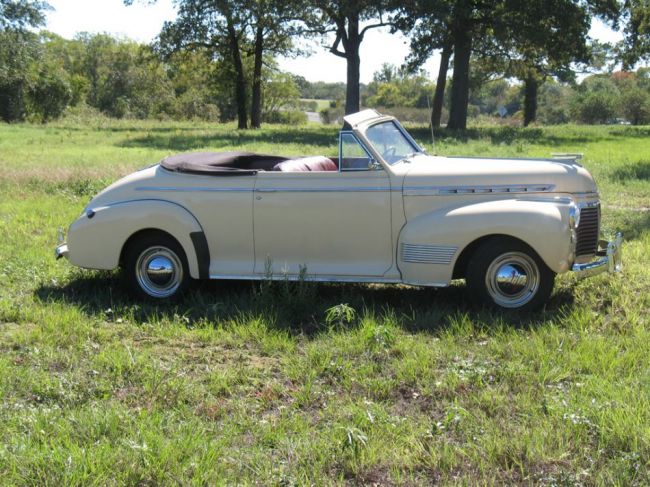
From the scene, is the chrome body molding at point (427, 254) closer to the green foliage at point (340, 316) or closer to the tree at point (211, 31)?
the green foliage at point (340, 316)

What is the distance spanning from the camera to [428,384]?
399cm

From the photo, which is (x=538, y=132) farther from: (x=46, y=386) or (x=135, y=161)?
(x=46, y=386)

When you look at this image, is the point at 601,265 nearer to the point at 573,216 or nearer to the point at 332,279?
the point at 573,216

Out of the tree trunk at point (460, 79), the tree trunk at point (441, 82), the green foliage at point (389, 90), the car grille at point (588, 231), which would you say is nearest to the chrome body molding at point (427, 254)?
the car grille at point (588, 231)

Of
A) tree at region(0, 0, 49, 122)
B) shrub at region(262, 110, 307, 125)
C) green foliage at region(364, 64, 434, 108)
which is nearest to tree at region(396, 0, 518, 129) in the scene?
tree at region(0, 0, 49, 122)

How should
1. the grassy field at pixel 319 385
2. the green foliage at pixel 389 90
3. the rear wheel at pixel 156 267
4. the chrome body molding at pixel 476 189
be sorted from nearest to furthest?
the grassy field at pixel 319 385
the chrome body molding at pixel 476 189
the rear wheel at pixel 156 267
the green foliage at pixel 389 90

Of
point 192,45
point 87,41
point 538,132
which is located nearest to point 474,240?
point 538,132

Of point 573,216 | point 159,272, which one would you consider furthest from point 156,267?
point 573,216

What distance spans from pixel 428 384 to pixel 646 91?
66.8 metres

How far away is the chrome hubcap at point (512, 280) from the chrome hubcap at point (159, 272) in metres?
2.69

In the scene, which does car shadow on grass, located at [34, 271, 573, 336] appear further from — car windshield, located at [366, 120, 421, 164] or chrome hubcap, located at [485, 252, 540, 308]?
car windshield, located at [366, 120, 421, 164]

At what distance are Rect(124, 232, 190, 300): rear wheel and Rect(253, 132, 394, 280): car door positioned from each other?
2.37ft

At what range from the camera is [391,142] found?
5871 millimetres

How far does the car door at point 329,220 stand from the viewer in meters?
5.40
